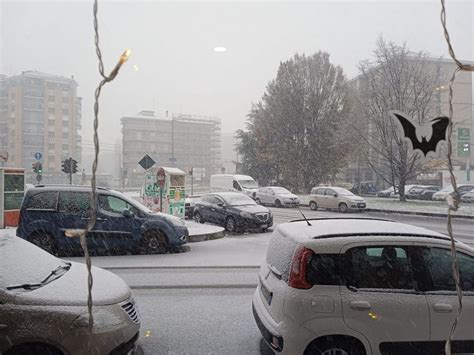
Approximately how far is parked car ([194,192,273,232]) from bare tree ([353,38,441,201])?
5.77 metres

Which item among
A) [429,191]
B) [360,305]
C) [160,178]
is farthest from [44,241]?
[429,191]

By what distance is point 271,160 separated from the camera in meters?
6.04

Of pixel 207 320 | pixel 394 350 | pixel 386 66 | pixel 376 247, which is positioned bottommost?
pixel 207 320

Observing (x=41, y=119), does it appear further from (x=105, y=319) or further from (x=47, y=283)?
(x=105, y=319)

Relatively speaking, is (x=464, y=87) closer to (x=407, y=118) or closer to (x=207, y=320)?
(x=407, y=118)

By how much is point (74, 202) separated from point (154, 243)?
6.08 feet

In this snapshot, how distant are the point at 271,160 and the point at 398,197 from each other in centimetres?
186

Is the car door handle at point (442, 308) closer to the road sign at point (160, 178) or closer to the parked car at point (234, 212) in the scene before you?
the parked car at point (234, 212)

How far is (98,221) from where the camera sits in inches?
274

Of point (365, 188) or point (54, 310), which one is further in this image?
point (365, 188)

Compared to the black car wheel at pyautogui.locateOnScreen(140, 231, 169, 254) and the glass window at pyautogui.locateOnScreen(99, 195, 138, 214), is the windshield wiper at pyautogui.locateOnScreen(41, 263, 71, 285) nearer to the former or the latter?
the glass window at pyautogui.locateOnScreen(99, 195, 138, 214)

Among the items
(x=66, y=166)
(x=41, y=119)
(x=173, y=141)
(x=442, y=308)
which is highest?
(x=41, y=119)

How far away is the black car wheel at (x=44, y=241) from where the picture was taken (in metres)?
6.29

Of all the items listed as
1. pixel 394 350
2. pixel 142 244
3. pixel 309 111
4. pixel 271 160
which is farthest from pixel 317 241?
pixel 142 244
